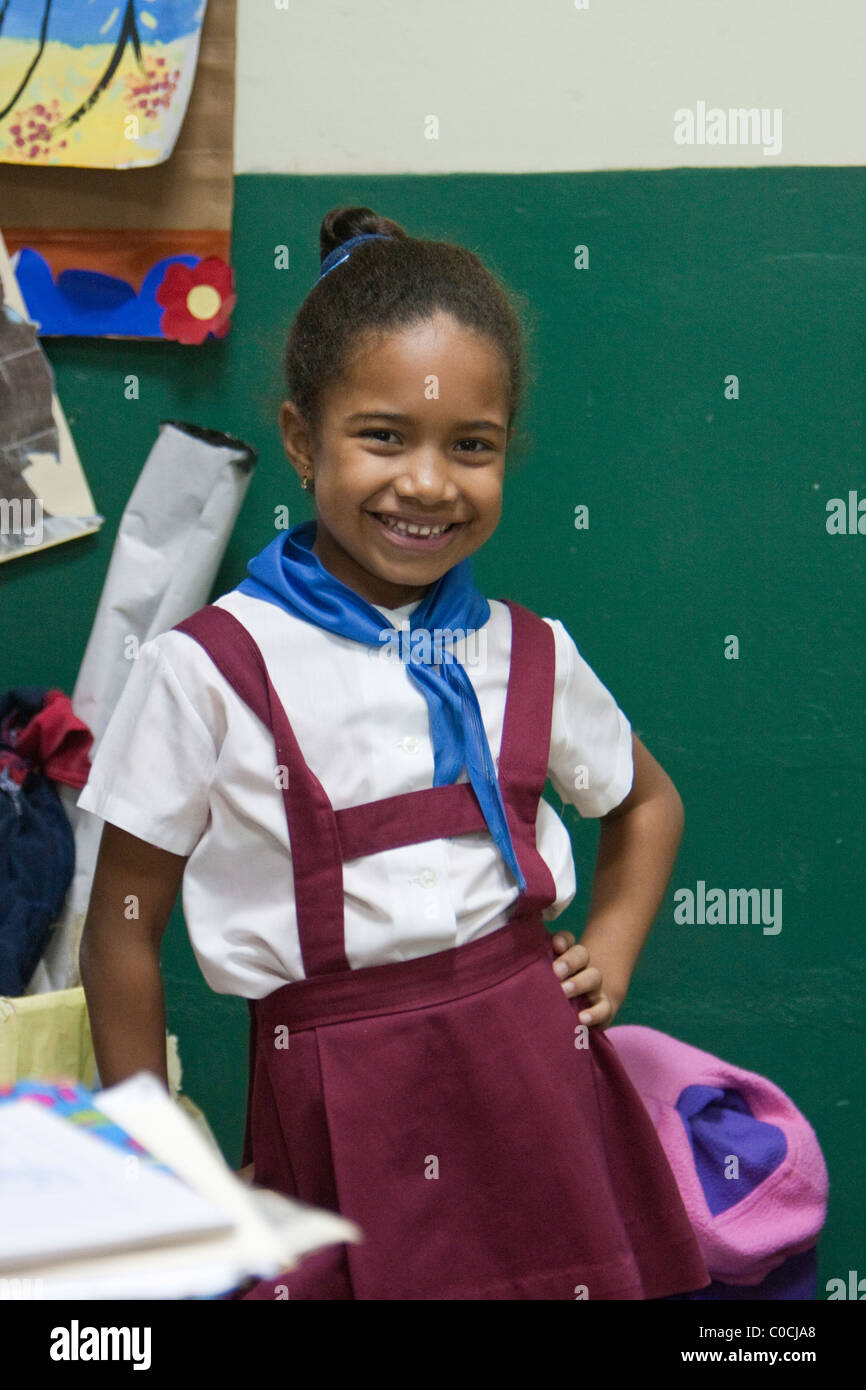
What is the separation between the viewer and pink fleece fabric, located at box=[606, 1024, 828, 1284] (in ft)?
4.48

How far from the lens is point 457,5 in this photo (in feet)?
5.80

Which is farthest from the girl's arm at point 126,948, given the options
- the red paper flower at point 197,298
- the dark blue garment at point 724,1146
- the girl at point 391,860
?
the red paper flower at point 197,298

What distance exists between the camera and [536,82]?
1.78 m

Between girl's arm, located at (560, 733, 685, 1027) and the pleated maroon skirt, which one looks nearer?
the pleated maroon skirt

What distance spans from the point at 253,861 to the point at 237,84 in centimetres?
114

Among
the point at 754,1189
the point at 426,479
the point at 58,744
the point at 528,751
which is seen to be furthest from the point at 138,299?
the point at 754,1189

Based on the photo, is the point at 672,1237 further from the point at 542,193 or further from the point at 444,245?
the point at 542,193

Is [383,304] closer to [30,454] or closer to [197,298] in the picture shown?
[197,298]

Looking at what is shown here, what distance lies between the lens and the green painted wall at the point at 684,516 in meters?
1.80

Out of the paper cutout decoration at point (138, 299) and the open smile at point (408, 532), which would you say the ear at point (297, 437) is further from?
the paper cutout decoration at point (138, 299)

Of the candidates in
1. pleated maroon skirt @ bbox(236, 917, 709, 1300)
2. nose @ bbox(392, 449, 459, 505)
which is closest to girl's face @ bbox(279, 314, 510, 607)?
nose @ bbox(392, 449, 459, 505)

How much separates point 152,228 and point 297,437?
0.69 meters

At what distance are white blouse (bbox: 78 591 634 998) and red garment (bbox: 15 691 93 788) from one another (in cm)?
58

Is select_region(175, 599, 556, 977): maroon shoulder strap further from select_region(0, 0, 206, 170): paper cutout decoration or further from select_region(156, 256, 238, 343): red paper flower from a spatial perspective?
select_region(0, 0, 206, 170): paper cutout decoration
